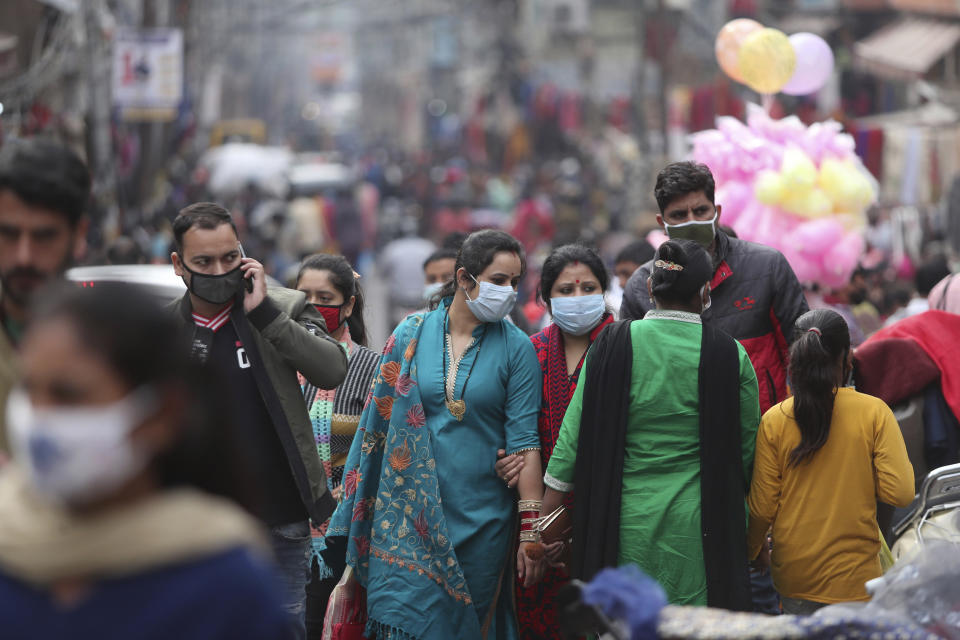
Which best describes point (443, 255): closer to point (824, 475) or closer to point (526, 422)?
point (526, 422)

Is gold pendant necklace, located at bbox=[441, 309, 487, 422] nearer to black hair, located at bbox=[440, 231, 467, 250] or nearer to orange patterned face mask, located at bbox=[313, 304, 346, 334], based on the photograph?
orange patterned face mask, located at bbox=[313, 304, 346, 334]

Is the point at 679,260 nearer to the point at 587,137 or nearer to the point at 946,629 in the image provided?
the point at 946,629

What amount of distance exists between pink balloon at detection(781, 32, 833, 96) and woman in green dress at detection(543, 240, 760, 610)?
12.6 ft

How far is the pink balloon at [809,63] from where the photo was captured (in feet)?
25.9

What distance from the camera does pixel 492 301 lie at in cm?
502

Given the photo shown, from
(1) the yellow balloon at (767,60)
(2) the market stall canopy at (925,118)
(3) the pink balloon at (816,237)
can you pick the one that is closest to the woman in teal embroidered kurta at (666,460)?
(3) the pink balloon at (816,237)

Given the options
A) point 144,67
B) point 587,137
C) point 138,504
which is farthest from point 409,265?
point 587,137

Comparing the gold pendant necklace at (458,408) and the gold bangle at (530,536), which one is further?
the gold pendant necklace at (458,408)

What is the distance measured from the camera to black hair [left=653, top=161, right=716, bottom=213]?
5.35m

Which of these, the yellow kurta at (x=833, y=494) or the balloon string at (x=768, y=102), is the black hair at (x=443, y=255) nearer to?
the balloon string at (x=768, y=102)

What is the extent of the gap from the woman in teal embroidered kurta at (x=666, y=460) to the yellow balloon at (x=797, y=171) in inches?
104

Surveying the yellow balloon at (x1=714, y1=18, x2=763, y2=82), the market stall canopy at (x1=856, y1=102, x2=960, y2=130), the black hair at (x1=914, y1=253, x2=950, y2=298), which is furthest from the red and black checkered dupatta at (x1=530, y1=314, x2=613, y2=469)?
the market stall canopy at (x1=856, y1=102, x2=960, y2=130)

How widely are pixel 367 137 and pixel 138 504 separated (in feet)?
297

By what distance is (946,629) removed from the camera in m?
3.31
